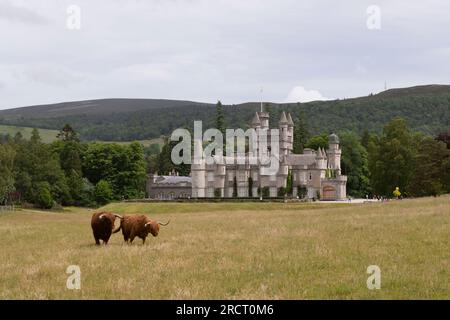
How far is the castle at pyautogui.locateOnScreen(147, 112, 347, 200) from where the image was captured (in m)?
96.9

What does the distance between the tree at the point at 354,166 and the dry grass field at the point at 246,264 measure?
85.5 m

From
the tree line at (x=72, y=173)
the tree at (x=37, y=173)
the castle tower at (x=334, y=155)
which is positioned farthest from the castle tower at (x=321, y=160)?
the tree at (x=37, y=173)

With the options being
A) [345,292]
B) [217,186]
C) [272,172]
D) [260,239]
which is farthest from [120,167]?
[345,292]

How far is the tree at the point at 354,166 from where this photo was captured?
10900cm

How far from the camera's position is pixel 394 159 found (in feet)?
257

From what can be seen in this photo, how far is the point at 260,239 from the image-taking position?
21250mm

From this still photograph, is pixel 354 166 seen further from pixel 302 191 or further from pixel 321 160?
pixel 302 191

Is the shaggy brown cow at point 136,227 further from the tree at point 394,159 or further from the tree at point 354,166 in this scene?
Answer: the tree at point 354,166

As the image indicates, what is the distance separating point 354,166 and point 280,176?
62.7ft

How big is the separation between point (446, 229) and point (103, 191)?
88826mm

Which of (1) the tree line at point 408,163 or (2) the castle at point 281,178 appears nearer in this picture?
(1) the tree line at point 408,163

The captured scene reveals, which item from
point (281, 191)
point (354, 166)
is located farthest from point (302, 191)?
point (354, 166)
